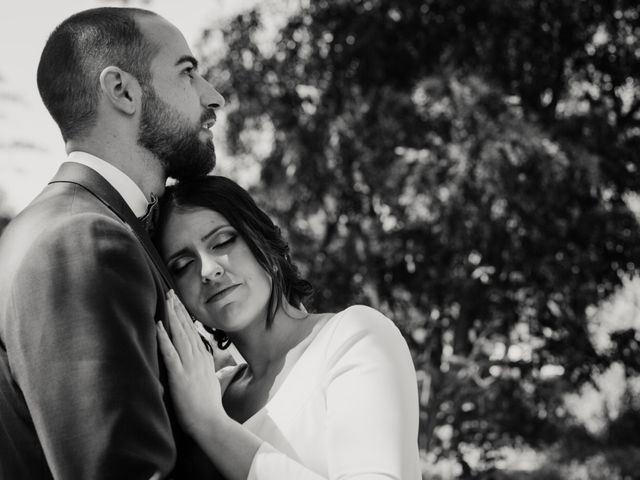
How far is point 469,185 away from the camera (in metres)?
9.40

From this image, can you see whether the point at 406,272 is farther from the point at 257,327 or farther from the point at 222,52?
the point at 257,327

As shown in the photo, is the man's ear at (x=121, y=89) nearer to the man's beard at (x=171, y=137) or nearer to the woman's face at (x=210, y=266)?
the man's beard at (x=171, y=137)

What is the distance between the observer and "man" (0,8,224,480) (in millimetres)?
1530

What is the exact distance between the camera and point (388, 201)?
10328mm

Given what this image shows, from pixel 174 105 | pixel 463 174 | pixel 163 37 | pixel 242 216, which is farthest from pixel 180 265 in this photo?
pixel 463 174

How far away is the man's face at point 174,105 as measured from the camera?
2.14 metres

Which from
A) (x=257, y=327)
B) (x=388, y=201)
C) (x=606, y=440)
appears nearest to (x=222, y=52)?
→ (x=388, y=201)

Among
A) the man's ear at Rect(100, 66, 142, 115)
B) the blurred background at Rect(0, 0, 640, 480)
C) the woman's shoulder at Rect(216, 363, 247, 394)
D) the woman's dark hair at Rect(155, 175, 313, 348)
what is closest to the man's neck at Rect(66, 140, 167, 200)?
the man's ear at Rect(100, 66, 142, 115)

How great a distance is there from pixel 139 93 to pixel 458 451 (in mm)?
8414

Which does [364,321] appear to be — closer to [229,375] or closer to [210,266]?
[210,266]

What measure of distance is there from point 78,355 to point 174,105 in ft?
2.84

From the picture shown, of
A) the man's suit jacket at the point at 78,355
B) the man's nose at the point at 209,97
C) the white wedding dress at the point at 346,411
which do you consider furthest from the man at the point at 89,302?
the white wedding dress at the point at 346,411

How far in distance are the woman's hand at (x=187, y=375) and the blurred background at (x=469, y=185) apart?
7.48 metres

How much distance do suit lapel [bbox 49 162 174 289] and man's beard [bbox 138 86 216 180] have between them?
0.20 meters
